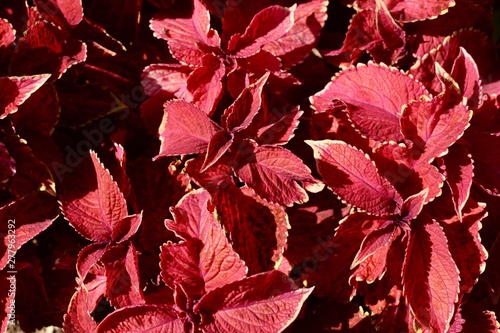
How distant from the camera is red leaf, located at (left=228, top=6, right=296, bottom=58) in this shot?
96 cm

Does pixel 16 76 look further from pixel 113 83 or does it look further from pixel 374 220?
pixel 374 220

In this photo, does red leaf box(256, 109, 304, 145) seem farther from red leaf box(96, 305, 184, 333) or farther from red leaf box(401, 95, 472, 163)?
red leaf box(96, 305, 184, 333)

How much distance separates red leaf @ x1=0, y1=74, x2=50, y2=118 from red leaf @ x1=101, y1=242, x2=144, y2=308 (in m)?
0.24

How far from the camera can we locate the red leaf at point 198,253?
0.88m

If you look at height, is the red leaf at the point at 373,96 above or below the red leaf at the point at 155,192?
above

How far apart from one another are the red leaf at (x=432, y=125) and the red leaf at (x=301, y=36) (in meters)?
0.22

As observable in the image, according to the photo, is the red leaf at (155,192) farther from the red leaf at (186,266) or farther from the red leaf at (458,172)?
the red leaf at (458,172)

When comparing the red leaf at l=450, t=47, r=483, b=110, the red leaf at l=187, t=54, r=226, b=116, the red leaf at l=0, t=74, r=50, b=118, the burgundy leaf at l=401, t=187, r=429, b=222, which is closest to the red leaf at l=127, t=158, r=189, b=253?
the red leaf at l=187, t=54, r=226, b=116

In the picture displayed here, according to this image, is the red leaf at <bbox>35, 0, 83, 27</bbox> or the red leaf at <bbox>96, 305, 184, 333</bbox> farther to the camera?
the red leaf at <bbox>35, 0, 83, 27</bbox>

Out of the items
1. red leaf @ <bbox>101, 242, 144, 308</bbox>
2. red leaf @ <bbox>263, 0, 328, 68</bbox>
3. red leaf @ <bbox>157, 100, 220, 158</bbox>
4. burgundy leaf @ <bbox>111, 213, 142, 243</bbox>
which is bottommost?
red leaf @ <bbox>101, 242, 144, 308</bbox>

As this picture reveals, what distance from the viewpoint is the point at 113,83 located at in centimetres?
108

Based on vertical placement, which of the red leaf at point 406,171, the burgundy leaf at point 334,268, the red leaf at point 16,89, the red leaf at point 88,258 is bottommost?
the burgundy leaf at point 334,268

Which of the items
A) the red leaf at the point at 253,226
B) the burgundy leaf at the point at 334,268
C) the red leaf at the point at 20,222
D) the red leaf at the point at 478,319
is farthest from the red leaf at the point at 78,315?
the red leaf at the point at 478,319

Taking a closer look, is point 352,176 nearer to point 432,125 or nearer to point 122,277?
point 432,125
